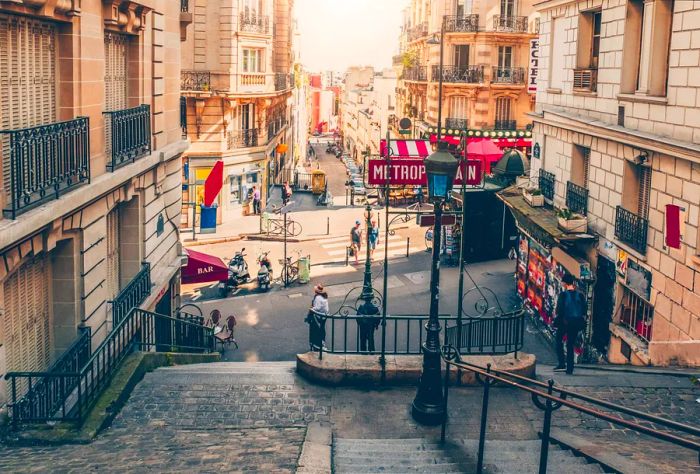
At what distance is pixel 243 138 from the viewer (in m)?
41.2

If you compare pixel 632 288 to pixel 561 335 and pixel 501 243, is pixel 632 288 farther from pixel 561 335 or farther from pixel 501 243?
pixel 501 243

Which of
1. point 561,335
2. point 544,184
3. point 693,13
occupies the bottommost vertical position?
point 561,335

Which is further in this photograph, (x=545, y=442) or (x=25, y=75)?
(x=25, y=75)

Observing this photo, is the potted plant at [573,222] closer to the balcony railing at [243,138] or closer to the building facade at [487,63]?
the balcony railing at [243,138]

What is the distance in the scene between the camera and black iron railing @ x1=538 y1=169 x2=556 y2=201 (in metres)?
21.1

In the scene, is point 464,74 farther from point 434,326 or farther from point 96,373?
point 96,373

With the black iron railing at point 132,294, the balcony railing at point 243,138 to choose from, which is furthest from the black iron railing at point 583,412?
the balcony railing at point 243,138

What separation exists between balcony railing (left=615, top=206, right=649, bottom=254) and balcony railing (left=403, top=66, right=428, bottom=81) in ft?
126

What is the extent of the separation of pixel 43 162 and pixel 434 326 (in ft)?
18.9

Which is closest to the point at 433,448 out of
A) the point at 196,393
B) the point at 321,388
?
the point at 321,388

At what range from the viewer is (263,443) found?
9930 millimetres

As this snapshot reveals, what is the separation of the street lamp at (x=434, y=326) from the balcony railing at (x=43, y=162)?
4973mm

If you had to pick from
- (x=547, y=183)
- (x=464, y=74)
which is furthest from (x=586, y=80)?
(x=464, y=74)

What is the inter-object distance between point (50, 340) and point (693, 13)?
1203cm
